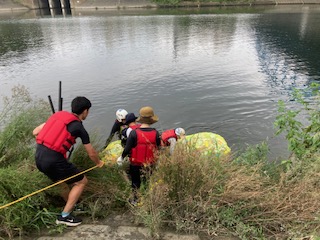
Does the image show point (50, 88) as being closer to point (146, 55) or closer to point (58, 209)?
point (146, 55)

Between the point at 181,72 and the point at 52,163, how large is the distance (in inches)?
572

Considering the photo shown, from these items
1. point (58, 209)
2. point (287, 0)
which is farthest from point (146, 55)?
point (287, 0)

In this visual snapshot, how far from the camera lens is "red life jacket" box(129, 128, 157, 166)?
4.37 m

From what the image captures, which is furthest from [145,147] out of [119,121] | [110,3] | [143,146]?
[110,3]

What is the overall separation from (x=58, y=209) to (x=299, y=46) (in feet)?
80.0

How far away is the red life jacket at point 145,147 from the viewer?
4.37m

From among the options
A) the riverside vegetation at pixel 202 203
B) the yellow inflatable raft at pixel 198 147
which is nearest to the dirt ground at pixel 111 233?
the riverside vegetation at pixel 202 203

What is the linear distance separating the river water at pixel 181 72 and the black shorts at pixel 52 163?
528 cm

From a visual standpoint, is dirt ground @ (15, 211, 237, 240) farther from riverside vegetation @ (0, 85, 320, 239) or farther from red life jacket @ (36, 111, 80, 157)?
red life jacket @ (36, 111, 80, 157)

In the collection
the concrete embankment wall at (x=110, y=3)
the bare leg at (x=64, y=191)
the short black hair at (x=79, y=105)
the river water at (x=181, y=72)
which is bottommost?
the river water at (x=181, y=72)

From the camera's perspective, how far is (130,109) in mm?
12500

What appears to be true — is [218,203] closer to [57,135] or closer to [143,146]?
[143,146]

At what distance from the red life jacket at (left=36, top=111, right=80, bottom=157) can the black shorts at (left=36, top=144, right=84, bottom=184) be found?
0.07 metres

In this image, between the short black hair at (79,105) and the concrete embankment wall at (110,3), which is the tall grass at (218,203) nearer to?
the short black hair at (79,105)
